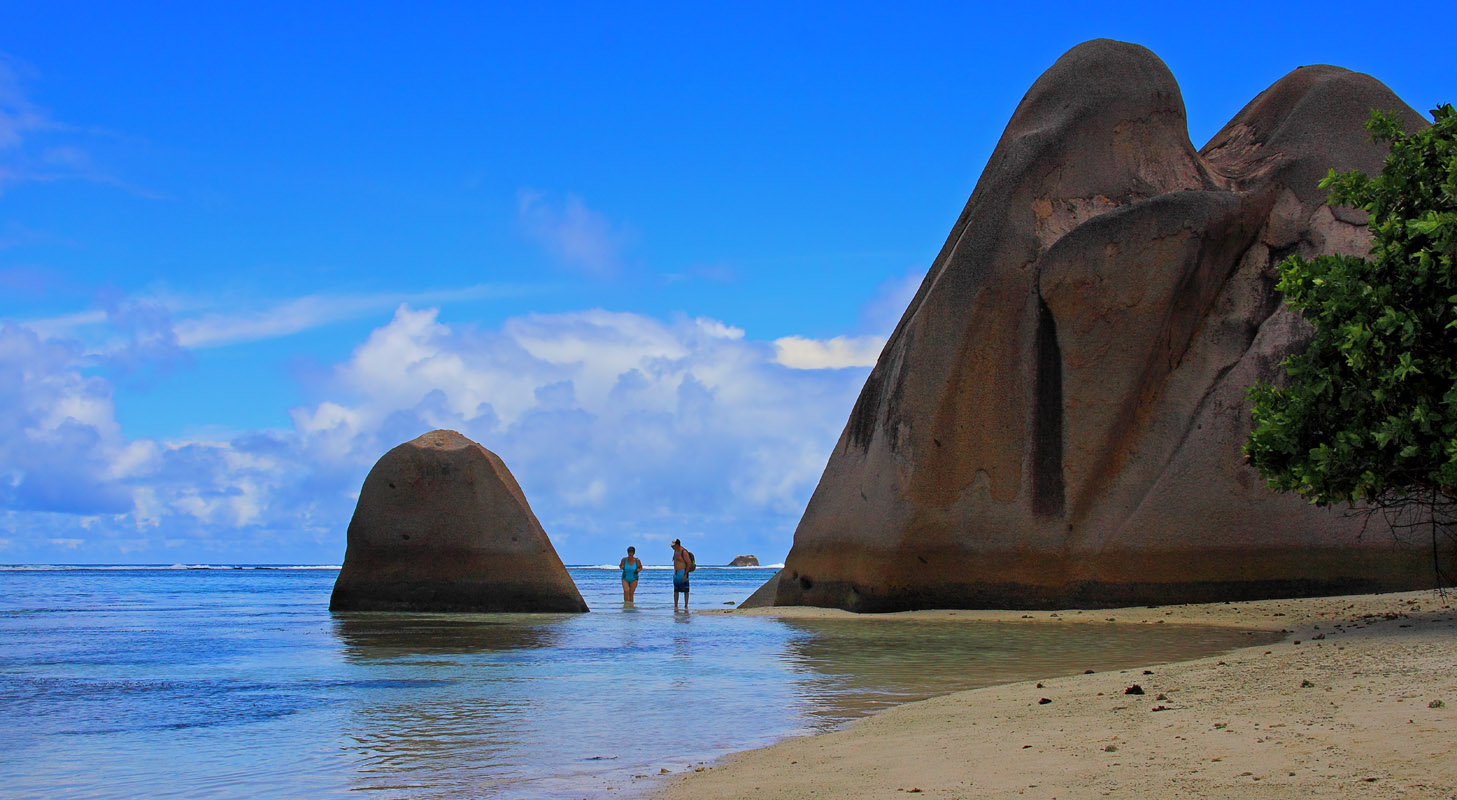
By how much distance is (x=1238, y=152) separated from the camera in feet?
72.2

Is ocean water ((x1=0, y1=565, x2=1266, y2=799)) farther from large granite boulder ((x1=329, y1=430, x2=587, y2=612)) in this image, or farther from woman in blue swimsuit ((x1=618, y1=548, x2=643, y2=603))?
woman in blue swimsuit ((x1=618, y1=548, x2=643, y2=603))

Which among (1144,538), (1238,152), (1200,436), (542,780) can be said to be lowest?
(542,780)

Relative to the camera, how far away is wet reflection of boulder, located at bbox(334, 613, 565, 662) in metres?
14.2

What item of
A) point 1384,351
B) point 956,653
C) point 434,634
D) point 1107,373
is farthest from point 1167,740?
point 1107,373

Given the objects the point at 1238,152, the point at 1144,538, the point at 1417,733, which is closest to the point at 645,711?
the point at 1417,733

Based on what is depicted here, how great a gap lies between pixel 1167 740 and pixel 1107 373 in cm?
1422

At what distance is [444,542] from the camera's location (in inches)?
890

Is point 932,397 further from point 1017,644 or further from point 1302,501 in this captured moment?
point 1017,644

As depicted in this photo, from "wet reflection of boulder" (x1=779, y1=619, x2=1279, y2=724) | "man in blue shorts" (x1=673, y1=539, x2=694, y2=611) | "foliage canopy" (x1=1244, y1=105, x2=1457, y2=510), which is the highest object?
"foliage canopy" (x1=1244, y1=105, x2=1457, y2=510)

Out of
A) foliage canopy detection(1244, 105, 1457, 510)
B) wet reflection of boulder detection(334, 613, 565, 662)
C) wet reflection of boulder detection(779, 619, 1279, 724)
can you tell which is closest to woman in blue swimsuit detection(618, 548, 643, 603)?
wet reflection of boulder detection(334, 613, 565, 662)

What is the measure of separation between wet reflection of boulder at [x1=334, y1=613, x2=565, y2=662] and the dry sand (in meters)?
7.76

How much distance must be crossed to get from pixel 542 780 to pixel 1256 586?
46.5 feet

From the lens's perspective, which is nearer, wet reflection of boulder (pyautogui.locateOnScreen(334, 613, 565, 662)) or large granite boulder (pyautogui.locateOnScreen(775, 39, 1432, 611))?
wet reflection of boulder (pyautogui.locateOnScreen(334, 613, 565, 662))

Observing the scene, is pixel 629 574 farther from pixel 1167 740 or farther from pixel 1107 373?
pixel 1167 740
